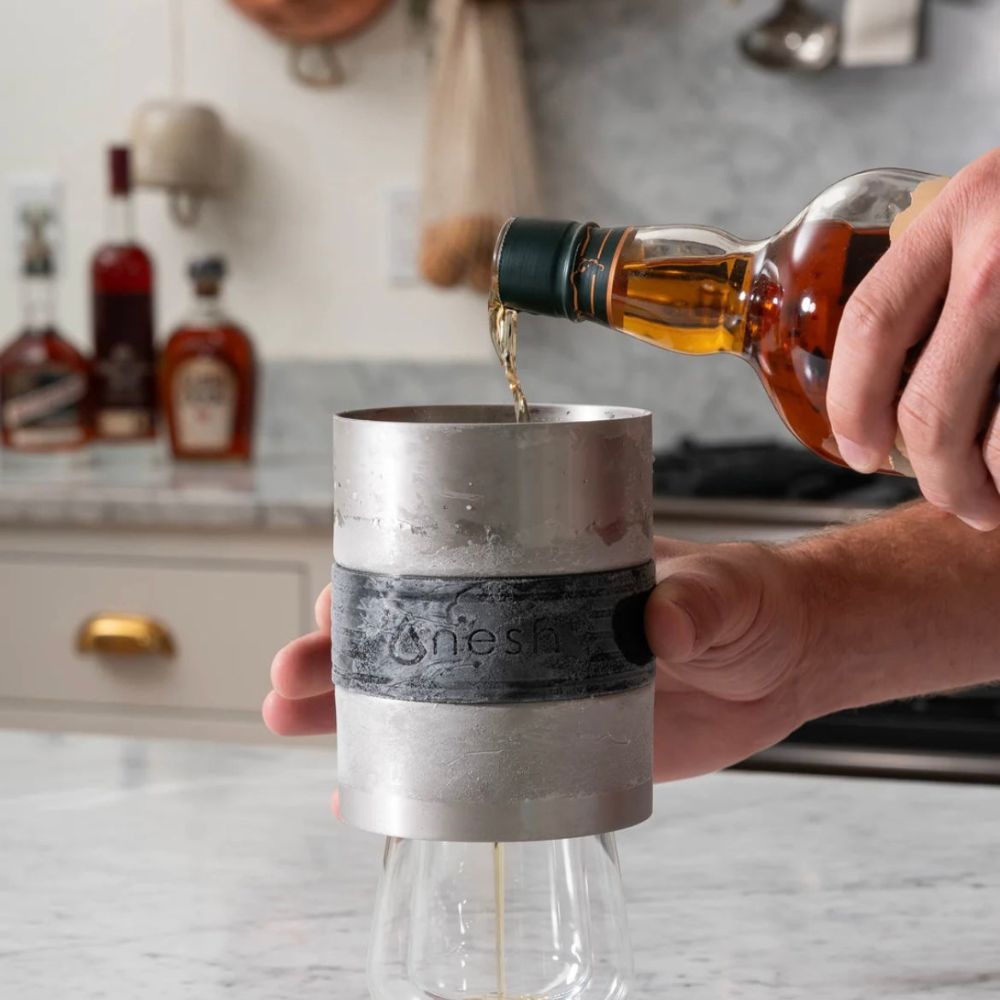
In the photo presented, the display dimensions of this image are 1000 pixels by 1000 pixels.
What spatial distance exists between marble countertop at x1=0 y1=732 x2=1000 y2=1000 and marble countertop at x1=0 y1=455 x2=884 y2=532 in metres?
0.85

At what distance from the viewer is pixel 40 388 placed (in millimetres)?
2162

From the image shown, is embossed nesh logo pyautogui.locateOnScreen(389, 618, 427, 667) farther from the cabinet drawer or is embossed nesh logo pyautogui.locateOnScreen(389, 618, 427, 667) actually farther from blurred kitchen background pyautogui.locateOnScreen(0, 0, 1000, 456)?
blurred kitchen background pyautogui.locateOnScreen(0, 0, 1000, 456)

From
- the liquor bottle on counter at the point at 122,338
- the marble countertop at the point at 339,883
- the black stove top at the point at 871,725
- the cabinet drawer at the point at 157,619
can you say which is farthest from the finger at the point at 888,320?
the liquor bottle on counter at the point at 122,338

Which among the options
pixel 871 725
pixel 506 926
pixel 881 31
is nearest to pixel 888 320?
pixel 506 926

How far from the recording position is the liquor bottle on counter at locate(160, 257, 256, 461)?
7.20 ft

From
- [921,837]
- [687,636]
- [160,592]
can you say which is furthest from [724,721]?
[160,592]

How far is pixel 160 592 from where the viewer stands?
6.20 ft

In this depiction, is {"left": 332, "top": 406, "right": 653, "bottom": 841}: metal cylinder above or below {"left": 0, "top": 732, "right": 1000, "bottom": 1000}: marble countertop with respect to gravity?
above

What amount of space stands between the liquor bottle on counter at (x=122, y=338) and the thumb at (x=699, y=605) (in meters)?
1.61

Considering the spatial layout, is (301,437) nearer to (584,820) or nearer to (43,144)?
(43,144)

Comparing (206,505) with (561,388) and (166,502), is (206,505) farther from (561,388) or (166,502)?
(561,388)

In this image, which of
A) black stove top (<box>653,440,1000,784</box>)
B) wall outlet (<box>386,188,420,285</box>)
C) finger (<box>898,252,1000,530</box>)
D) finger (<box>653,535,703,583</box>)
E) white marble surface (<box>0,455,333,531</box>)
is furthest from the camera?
wall outlet (<box>386,188,420,285</box>)

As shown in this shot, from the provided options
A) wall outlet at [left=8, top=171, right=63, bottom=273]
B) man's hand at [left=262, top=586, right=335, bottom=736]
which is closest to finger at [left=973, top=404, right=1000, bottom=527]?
man's hand at [left=262, top=586, right=335, bottom=736]

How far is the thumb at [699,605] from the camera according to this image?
0.59m
